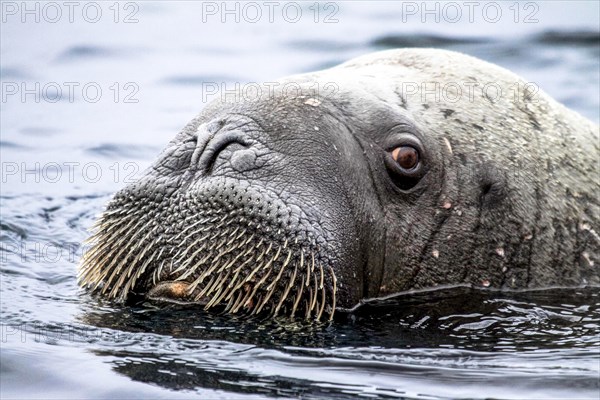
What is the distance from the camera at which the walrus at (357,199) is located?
7.54 metres

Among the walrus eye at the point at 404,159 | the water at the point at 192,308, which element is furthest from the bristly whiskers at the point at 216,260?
the walrus eye at the point at 404,159

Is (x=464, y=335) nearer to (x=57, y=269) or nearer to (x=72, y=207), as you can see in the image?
(x=57, y=269)

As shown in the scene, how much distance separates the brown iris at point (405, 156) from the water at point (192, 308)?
Answer: 2.84ft

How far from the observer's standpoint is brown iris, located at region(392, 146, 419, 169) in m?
8.02

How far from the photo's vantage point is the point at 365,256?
7883 mm

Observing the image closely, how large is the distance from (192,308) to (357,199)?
1213 mm
